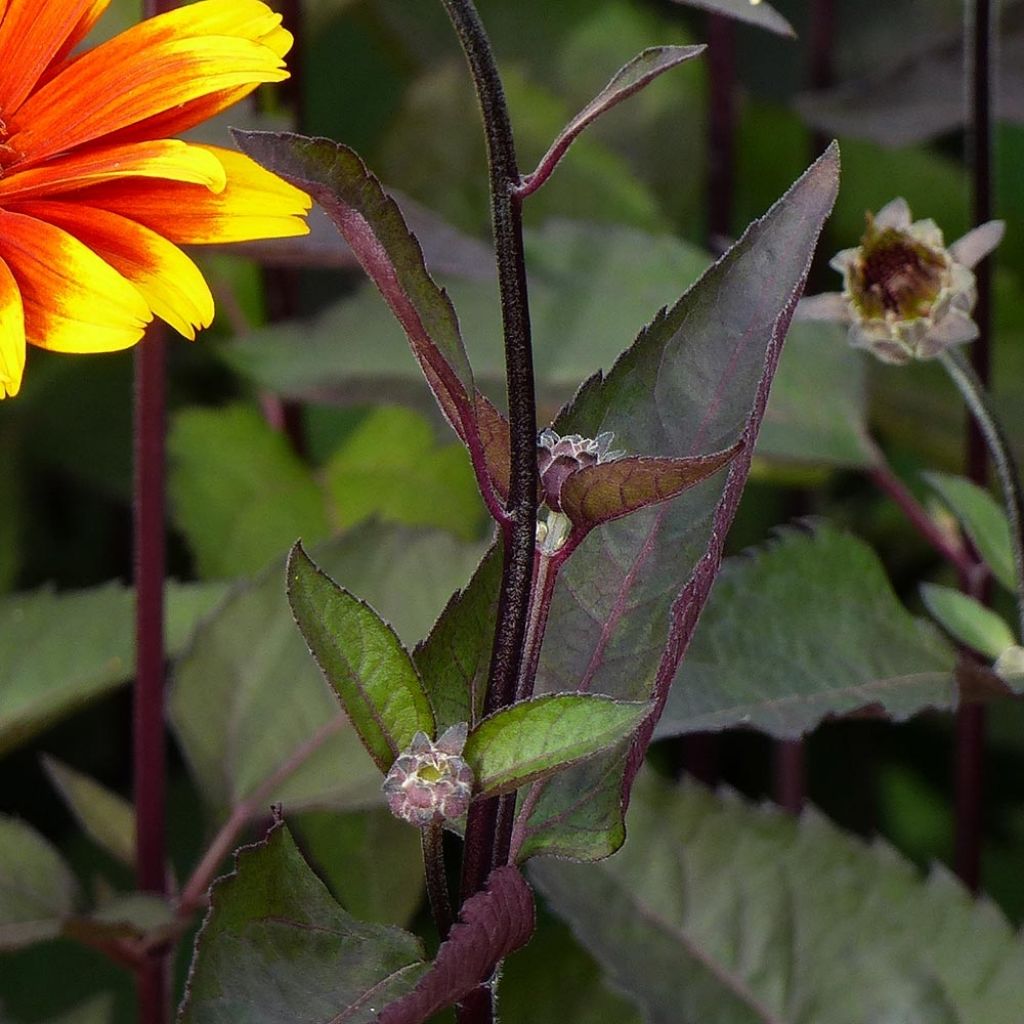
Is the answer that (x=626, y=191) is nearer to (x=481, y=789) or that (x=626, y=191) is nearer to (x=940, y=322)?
(x=940, y=322)

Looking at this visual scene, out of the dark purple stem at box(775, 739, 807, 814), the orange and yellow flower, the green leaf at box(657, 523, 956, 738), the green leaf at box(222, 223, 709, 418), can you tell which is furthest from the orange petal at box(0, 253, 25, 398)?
the dark purple stem at box(775, 739, 807, 814)

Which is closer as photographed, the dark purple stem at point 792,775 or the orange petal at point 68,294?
the orange petal at point 68,294

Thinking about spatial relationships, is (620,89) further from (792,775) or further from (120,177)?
(792,775)

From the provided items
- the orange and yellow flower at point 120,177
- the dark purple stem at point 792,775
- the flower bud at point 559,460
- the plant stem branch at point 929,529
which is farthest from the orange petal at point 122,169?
the dark purple stem at point 792,775

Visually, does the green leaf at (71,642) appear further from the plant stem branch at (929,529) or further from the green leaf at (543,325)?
the plant stem branch at (929,529)

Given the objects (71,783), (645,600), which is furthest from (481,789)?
(71,783)

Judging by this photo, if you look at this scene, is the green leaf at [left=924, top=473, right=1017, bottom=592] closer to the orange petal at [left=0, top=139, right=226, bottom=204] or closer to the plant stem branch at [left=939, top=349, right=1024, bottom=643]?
the plant stem branch at [left=939, top=349, right=1024, bottom=643]
